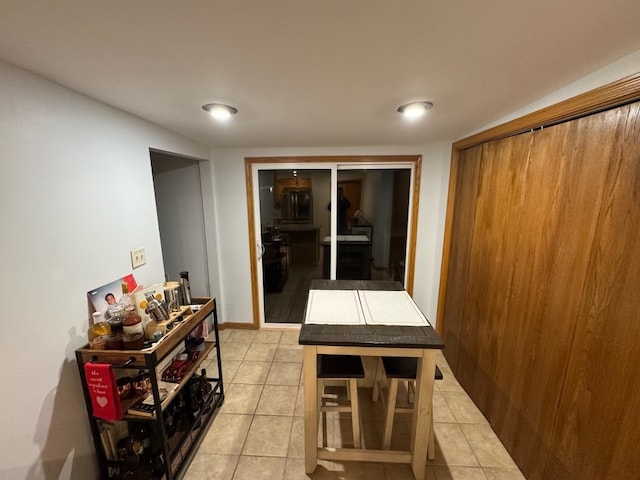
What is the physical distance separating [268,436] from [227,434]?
288mm

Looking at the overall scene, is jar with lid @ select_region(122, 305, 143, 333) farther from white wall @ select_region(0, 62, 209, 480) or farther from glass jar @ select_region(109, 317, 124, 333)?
white wall @ select_region(0, 62, 209, 480)

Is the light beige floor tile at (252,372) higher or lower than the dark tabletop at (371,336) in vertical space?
lower

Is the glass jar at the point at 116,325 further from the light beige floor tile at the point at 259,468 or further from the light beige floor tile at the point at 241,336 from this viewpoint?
the light beige floor tile at the point at 241,336

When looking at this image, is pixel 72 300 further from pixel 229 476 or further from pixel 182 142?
pixel 182 142

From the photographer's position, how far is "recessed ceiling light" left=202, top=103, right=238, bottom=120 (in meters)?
1.41

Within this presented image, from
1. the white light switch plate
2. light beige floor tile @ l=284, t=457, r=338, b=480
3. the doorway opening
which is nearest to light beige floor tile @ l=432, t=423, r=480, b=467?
light beige floor tile @ l=284, t=457, r=338, b=480

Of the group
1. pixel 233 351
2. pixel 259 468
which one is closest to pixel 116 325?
pixel 259 468

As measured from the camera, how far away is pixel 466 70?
103cm

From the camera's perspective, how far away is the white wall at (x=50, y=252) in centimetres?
98

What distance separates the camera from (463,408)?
6.38 feet

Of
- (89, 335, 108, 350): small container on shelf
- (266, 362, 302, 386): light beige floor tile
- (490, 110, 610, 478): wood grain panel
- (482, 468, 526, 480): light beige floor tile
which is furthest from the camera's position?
(266, 362, 302, 386): light beige floor tile

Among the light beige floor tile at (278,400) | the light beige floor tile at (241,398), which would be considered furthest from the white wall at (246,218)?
the light beige floor tile at (278,400)

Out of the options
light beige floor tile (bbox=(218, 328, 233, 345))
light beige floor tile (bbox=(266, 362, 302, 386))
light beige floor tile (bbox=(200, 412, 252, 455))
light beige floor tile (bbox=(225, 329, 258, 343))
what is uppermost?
light beige floor tile (bbox=(218, 328, 233, 345))

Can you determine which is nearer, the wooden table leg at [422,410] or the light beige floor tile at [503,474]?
the wooden table leg at [422,410]
